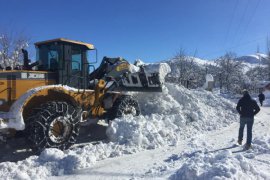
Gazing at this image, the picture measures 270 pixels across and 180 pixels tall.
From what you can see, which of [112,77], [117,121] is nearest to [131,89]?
[112,77]

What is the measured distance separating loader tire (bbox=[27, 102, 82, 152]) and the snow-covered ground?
17.6 inches

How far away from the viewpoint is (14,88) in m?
7.34

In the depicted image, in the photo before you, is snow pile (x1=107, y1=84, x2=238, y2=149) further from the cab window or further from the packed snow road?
the cab window

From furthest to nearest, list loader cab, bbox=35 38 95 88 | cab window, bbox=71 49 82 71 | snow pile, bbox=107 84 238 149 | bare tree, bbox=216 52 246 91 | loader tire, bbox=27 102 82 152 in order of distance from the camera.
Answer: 1. bare tree, bbox=216 52 246 91
2. cab window, bbox=71 49 82 71
3. loader cab, bbox=35 38 95 88
4. snow pile, bbox=107 84 238 149
5. loader tire, bbox=27 102 82 152

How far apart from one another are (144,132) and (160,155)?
117 centimetres

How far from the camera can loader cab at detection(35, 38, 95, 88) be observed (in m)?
8.37

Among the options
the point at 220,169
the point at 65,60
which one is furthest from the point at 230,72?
the point at 220,169

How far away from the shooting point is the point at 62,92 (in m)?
8.00

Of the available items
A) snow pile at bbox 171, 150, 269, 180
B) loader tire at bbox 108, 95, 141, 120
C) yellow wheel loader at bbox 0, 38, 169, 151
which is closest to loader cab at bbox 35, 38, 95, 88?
yellow wheel loader at bbox 0, 38, 169, 151

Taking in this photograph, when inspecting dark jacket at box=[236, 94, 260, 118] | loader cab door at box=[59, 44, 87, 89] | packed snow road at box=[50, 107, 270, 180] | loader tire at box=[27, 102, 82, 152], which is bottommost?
packed snow road at box=[50, 107, 270, 180]

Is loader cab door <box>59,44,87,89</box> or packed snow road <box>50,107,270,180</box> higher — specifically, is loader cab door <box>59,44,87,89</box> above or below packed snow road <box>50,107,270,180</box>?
above

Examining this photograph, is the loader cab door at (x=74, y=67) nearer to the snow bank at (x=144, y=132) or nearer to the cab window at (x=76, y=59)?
the cab window at (x=76, y=59)

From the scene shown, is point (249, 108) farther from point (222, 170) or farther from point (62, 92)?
point (62, 92)

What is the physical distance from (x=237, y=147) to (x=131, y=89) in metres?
4.32
